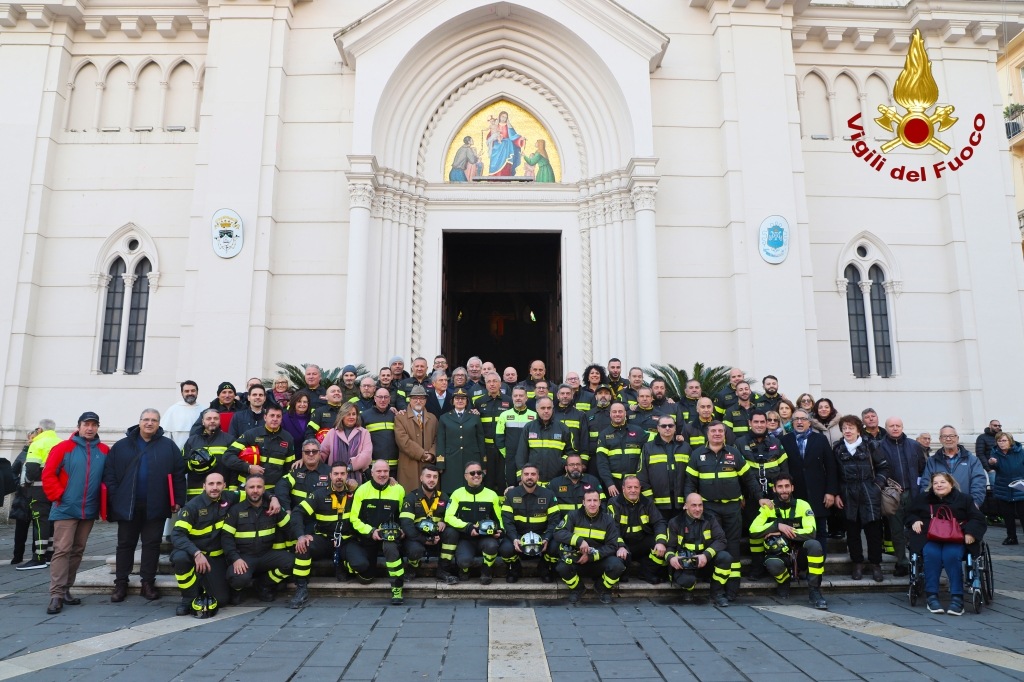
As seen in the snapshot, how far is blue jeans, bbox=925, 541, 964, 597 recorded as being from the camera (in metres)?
6.34

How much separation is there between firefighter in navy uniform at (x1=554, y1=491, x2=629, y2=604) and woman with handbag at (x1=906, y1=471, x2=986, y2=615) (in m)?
2.86

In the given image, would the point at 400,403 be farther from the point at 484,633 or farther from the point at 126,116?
the point at 126,116

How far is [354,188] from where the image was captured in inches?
461

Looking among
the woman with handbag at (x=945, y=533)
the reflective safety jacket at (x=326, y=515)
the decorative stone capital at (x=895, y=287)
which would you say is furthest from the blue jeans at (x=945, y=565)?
the decorative stone capital at (x=895, y=287)

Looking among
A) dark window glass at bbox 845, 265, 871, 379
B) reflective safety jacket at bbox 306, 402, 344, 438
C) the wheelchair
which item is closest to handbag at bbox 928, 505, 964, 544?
the wheelchair

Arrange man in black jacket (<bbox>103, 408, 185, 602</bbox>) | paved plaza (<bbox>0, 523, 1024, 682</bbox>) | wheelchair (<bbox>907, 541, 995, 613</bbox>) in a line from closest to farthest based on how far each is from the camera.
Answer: paved plaza (<bbox>0, 523, 1024, 682</bbox>)
wheelchair (<bbox>907, 541, 995, 613</bbox>)
man in black jacket (<bbox>103, 408, 185, 602</bbox>)

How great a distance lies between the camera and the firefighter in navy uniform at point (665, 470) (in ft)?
23.9

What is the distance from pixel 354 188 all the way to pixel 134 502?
21.9ft

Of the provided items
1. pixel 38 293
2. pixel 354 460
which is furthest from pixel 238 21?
pixel 354 460

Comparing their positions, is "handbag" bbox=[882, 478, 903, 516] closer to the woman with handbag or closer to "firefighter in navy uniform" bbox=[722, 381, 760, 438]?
the woman with handbag

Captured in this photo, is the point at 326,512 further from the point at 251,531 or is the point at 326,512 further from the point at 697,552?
the point at 697,552

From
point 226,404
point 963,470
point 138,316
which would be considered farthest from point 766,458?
point 138,316

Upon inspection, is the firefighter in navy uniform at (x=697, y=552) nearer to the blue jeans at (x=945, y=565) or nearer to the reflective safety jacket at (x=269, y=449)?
the blue jeans at (x=945, y=565)

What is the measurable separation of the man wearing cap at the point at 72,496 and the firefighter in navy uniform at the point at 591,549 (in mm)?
4679
